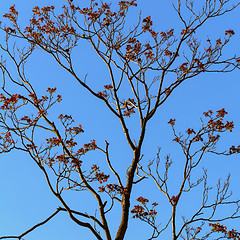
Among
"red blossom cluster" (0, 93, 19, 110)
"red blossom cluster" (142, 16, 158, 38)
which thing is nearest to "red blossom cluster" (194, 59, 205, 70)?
"red blossom cluster" (142, 16, 158, 38)

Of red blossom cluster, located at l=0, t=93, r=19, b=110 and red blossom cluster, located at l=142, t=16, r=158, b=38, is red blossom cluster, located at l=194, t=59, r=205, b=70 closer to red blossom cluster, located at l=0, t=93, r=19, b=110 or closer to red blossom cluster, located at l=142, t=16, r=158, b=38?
red blossom cluster, located at l=142, t=16, r=158, b=38

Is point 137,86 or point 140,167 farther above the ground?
point 137,86

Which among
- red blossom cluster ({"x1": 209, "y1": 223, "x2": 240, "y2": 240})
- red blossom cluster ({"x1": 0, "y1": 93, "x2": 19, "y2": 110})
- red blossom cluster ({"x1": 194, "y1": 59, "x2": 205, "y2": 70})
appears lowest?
red blossom cluster ({"x1": 209, "y1": 223, "x2": 240, "y2": 240})

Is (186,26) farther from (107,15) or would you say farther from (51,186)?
(51,186)

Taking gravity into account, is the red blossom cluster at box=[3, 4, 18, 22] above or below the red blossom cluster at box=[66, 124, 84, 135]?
above

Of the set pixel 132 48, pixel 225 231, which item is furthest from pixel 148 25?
pixel 225 231

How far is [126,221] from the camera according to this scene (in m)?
6.18

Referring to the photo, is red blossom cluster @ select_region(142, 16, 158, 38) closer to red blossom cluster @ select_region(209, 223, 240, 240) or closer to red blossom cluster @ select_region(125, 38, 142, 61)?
red blossom cluster @ select_region(125, 38, 142, 61)

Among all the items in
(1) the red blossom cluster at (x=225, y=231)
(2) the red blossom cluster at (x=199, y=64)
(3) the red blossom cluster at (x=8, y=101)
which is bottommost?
(1) the red blossom cluster at (x=225, y=231)

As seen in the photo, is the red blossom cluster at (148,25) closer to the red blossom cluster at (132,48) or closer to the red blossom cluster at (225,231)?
the red blossom cluster at (132,48)

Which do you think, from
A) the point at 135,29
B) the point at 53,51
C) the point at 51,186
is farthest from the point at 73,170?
the point at 135,29

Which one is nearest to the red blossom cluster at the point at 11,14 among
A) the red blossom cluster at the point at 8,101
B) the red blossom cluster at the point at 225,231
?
the red blossom cluster at the point at 8,101

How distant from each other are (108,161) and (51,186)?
A: 1381 millimetres

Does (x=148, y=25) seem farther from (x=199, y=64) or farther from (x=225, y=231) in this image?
(x=225, y=231)
